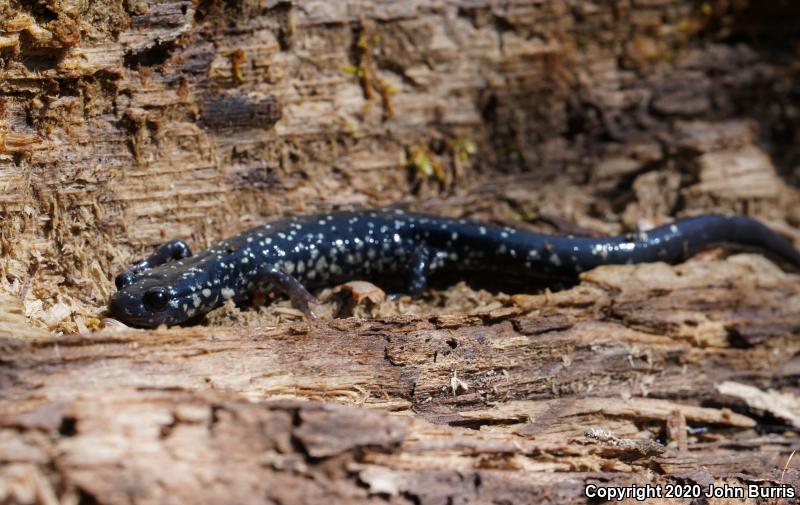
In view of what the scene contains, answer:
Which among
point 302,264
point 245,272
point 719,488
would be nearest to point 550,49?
point 302,264

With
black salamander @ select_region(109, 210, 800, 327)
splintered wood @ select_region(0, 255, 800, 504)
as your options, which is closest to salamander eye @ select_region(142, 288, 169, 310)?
black salamander @ select_region(109, 210, 800, 327)

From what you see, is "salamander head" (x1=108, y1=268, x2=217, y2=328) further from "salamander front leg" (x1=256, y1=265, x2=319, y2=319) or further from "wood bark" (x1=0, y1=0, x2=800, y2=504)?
"salamander front leg" (x1=256, y1=265, x2=319, y2=319)

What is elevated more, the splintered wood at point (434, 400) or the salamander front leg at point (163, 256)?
the salamander front leg at point (163, 256)

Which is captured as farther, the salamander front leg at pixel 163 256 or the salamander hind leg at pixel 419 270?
Result: the salamander hind leg at pixel 419 270

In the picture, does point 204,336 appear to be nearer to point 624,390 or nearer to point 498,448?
point 498,448

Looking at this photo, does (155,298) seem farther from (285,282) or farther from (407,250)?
(407,250)

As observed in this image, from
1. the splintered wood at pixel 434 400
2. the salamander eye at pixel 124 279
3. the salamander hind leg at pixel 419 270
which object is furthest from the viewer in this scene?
the salamander hind leg at pixel 419 270

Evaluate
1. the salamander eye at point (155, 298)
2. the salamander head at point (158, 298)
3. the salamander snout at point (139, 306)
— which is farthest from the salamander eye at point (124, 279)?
the salamander eye at point (155, 298)

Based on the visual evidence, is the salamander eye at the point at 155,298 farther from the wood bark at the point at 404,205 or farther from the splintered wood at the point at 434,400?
the splintered wood at the point at 434,400
